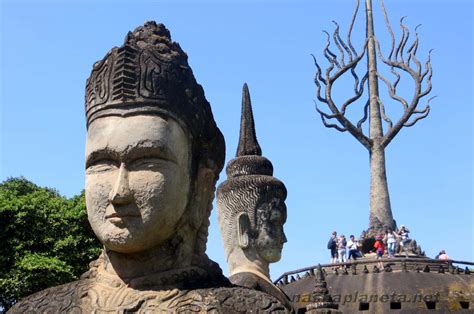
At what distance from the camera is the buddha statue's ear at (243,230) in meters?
7.96

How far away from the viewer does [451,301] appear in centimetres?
2258

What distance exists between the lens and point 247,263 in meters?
7.80

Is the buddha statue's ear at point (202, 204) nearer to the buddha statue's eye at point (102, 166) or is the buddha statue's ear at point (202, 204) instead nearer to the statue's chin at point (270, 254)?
the buddha statue's eye at point (102, 166)

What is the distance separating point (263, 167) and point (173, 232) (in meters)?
3.98

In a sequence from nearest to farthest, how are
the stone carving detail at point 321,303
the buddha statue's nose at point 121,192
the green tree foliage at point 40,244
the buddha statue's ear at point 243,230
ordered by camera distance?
the buddha statue's nose at point 121,192
the buddha statue's ear at point 243,230
the stone carving detail at point 321,303
the green tree foliage at point 40,244

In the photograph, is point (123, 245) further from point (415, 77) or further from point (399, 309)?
point (415, 77)

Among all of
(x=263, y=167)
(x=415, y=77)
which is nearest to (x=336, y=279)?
(x=415, y=77)

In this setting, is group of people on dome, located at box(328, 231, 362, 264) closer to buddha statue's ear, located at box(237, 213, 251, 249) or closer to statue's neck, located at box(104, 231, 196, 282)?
buddha statue's ear, located at box(237, 213, 251, 249)

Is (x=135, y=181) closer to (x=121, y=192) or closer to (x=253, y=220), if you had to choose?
(x=121, y=192)

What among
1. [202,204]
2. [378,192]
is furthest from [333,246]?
[202,204]

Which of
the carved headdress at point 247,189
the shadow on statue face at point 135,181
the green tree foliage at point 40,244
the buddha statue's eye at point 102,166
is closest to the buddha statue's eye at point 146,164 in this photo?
the shadow on statue face at point 135,181

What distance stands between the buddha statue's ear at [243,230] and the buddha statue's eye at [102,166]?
3.60 m

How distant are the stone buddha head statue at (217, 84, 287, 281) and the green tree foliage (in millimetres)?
11929

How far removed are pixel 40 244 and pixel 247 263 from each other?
13.9 metres
